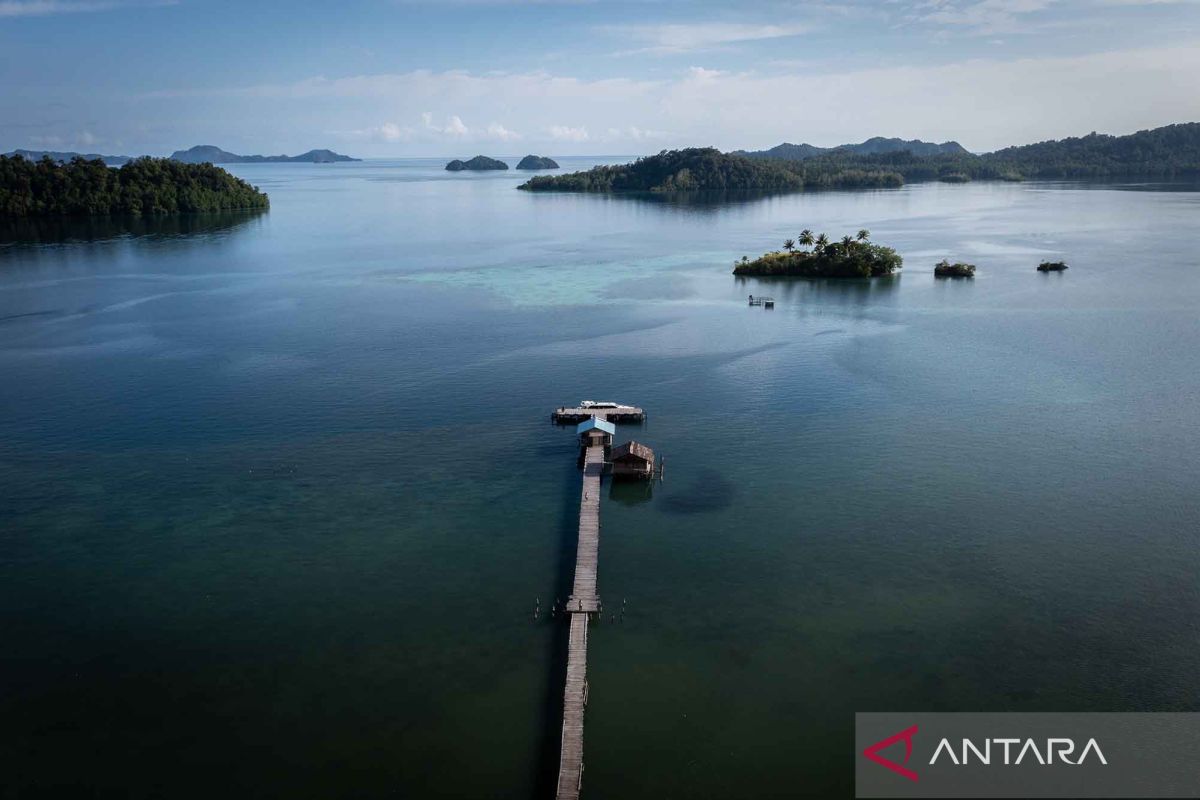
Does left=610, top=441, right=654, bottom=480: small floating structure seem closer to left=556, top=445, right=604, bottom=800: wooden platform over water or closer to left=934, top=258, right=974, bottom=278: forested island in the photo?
left=556, top=445, right=604, bottom=800: wooden platform over water

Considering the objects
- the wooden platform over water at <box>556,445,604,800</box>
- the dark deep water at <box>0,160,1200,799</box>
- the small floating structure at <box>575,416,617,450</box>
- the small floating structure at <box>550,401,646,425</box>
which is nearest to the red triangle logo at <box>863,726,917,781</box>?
the dark deep water at <box>0,160,1200,799</box>

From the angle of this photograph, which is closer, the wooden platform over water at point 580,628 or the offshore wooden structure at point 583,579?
the wooden platform over water at point 580,628

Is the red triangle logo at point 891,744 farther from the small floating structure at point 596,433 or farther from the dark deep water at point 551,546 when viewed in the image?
the small floating structure at point 596,433

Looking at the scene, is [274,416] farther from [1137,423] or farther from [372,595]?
[1137,423]

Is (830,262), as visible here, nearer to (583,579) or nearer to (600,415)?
(600,415)

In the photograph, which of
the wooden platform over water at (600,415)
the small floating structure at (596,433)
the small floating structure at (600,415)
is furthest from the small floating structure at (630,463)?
the wooden platform over water at (600,415)

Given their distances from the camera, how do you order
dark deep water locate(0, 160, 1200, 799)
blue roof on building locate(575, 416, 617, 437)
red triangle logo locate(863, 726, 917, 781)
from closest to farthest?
red triangle logo locate(863, 726, 917, 781)
dark deep water locate(0, 160, 1200, 799)
blue roof on building locate(575, 416, 617, 437)

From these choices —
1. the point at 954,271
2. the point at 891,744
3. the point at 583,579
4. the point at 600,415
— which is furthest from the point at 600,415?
the point at 954,271
